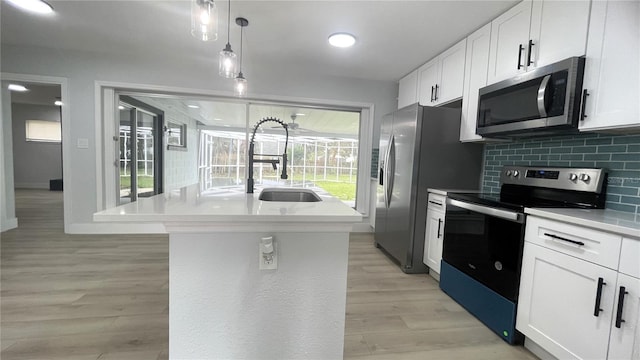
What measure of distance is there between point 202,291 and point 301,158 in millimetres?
6014

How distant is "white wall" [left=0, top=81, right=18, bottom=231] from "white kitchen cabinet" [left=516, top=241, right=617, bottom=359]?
548cm

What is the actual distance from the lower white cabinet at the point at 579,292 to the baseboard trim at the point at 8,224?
5580 mm

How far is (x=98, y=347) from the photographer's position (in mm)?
1457

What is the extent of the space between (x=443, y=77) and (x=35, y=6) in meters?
3.81

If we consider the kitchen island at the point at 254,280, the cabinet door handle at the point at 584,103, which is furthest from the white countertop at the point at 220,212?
the cabinet door handle at the point at 584,103

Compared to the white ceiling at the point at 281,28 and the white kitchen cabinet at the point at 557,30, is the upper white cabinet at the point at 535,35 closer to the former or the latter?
the white kitchen cabinet at the point at 557,30

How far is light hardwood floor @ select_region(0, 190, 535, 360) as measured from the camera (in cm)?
149

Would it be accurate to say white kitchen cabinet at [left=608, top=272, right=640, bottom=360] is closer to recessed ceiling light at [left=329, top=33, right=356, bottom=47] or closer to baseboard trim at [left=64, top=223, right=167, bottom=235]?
recessed ceiling light at [left=329, top=33, right=356, bottom=47]

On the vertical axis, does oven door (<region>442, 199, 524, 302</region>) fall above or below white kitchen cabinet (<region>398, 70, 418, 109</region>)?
below

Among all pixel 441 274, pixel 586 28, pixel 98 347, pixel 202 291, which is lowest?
pixel 98 347

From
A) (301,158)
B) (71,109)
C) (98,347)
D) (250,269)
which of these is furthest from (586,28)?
(301,158)

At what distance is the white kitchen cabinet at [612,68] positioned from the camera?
4.33 ft

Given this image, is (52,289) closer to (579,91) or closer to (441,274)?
(441,274)

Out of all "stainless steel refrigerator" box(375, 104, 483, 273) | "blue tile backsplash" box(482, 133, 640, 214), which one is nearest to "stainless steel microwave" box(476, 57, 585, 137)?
"blue tile backsplash" box(482, 133, 640, 214)
